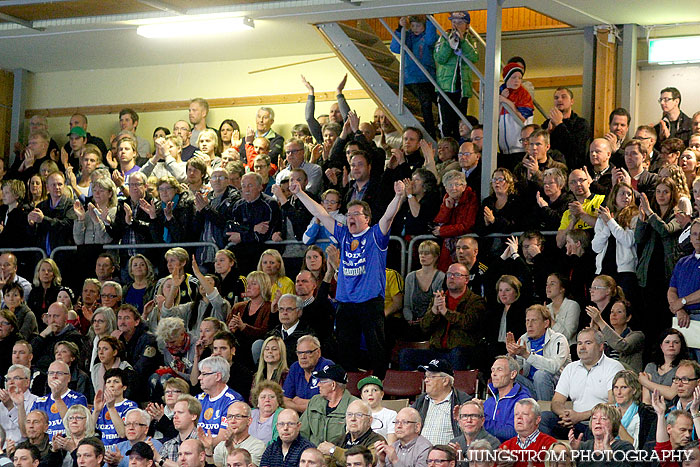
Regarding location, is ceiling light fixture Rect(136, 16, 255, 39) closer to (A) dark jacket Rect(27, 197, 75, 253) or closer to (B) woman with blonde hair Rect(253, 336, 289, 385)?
(A) dark jacket Rect(27, 197, 75, 253)

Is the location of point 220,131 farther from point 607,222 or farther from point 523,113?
point 607,222

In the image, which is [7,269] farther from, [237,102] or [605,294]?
[605,294]

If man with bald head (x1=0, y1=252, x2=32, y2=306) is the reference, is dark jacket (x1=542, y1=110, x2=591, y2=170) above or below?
above

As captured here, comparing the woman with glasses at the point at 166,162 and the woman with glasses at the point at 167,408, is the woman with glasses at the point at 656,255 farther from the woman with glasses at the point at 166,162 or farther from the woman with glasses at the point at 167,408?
the woman with glasses at the point at 166,162

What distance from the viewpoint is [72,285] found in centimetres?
1190

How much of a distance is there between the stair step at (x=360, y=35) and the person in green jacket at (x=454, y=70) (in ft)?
3.20

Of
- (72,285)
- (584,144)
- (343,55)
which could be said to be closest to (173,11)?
(343,55)

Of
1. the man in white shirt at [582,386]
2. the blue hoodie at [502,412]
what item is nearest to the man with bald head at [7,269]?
the blue hoodie at [502,412]

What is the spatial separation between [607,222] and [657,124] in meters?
2.52

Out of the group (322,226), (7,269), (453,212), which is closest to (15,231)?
(7,269)

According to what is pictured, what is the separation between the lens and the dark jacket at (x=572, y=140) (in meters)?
11.2

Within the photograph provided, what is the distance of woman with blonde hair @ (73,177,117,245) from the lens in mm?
11883

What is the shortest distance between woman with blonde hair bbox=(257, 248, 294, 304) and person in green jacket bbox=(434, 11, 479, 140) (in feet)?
7.82

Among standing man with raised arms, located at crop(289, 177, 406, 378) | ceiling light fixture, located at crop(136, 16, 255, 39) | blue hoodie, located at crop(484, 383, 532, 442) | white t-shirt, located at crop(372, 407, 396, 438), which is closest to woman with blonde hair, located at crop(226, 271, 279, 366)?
standing man with raised arms, located at crop(289, 177, 406, 378)
